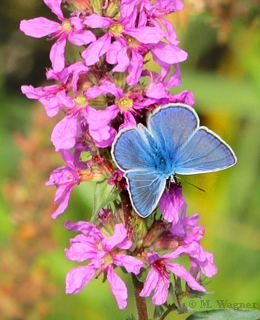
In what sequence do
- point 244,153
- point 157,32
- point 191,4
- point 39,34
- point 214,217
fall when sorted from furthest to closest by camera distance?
point 244,153 → point 214,217 → point 191,4 → point 39,34 → point 157,32

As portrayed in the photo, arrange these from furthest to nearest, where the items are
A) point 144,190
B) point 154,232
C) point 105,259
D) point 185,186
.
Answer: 1. point 185,186
2. point 154,232
3. point 105,259
4. point 144,190

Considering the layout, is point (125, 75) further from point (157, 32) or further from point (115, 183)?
point (115, 183)

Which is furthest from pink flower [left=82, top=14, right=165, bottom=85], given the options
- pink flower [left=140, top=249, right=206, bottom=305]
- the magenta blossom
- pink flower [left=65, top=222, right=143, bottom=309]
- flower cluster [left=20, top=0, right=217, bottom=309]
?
pink flower [left=140, top=249, right=206, bottom=305]

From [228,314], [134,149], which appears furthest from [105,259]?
[228,314]

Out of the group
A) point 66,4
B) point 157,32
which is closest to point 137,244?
point 157,32

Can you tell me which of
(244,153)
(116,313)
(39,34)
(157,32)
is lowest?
(116,313)

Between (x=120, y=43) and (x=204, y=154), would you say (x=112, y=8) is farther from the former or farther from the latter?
(x=204, y=154)

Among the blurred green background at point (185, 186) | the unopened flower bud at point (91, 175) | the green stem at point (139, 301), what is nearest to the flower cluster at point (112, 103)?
the unopened flower bud at point (91, 175)
